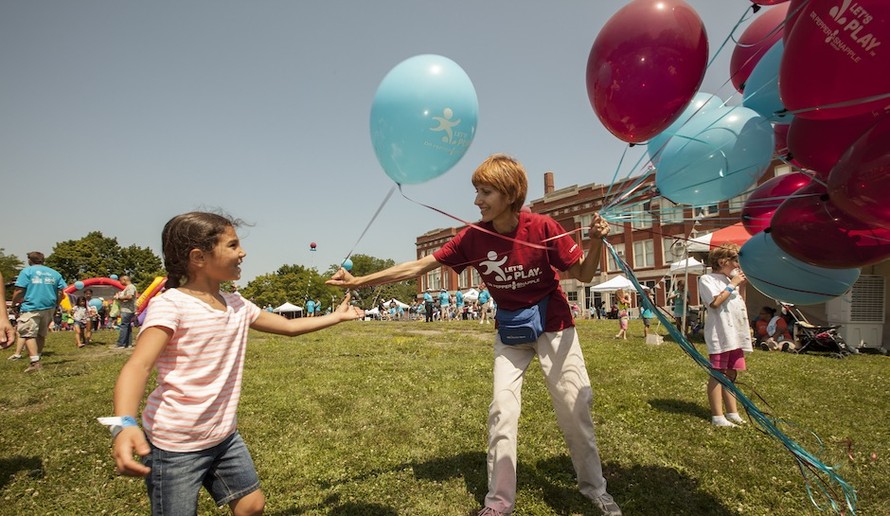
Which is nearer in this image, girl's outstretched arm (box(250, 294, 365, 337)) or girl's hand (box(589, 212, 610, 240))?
girl's outstretched arm (box(250, 294, 365, 337))

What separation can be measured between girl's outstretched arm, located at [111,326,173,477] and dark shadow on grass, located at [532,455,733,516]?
2.55 metres

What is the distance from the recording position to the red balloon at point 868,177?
198cm

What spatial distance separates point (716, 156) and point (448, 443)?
3.25m

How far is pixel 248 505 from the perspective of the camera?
233cm

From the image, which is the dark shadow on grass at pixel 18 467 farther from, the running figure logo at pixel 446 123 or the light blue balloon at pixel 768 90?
the light blue balloon at pixel 768 90

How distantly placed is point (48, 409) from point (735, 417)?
7904 millimetres

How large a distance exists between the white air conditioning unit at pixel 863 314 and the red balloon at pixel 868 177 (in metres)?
13.3

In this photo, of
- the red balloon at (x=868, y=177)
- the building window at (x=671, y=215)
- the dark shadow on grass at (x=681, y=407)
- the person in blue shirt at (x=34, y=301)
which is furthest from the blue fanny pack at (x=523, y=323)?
the person in blue shirt at (x=34, y=301)

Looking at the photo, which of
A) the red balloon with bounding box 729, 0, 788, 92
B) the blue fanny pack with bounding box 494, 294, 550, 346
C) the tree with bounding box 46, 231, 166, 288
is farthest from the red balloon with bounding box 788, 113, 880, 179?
the tree with bounding box 46, 231, 166, 288

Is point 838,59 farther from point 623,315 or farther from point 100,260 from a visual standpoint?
point 100,260

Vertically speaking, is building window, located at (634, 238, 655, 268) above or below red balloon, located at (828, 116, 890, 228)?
above

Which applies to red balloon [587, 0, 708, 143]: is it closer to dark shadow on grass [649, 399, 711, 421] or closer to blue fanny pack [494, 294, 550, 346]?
blue fanny pack [494, 294, 550, 346]

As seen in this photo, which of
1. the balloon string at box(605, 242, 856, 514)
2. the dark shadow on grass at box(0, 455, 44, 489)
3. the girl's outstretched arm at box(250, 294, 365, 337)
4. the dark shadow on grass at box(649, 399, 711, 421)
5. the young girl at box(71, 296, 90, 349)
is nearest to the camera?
the balloon string at box(605, 242, 856, 514)

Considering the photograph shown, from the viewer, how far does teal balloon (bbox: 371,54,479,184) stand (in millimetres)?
3629
